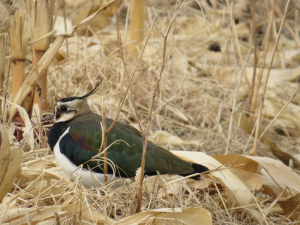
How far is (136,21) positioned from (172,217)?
9.03 feet

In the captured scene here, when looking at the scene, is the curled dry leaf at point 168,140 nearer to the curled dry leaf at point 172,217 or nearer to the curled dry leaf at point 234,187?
the curled dry leaf at point 234,187

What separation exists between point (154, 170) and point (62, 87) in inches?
69.8

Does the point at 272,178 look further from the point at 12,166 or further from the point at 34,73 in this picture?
the point at 34,73

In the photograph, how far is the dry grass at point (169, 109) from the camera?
2.63 meters

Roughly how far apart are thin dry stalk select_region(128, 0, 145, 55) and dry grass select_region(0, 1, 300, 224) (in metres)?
0.20

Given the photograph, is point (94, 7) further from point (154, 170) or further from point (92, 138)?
point (154, 170)

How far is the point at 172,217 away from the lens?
2445 millimetres

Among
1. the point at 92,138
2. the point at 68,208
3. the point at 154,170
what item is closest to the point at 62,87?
the point at 92,138

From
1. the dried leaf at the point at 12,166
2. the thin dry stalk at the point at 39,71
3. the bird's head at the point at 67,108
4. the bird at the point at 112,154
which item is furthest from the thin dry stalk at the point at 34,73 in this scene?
the dried leaf at the point at 12,166

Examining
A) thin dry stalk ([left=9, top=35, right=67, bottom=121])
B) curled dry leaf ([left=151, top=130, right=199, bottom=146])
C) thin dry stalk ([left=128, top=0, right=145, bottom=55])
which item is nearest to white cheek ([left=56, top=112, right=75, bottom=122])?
thin dry stalk ([left=9, top=35, right=67, bottom=121])

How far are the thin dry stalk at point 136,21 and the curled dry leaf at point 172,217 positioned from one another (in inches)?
104

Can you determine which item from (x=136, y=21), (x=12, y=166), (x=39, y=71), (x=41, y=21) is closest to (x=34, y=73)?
(x=39, y=71)

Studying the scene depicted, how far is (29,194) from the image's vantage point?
8.57 ft

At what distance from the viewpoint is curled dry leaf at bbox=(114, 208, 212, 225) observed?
2.39m
